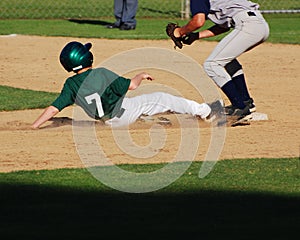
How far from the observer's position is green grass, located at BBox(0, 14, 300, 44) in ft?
65.1

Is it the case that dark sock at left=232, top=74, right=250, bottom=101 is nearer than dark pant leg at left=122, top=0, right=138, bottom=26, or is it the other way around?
dark sock at left=232, top=74, right=250, bottom=101

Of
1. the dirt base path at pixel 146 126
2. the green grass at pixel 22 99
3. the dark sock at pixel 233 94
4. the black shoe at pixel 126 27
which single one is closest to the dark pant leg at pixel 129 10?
the black shoe at pixel 126 27

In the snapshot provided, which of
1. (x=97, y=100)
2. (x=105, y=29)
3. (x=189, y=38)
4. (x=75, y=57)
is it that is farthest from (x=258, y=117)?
(x=105, y=29)

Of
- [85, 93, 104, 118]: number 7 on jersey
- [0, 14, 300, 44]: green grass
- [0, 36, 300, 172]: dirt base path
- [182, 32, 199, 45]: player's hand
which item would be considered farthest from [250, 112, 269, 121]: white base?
[0, 14, 300, 44]: green grass

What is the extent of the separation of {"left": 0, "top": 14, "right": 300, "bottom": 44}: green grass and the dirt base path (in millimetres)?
2666

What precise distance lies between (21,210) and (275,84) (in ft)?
23.5

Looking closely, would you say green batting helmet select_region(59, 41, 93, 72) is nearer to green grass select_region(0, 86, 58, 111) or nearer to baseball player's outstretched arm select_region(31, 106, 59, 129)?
baseball player's outstretched arm select_region(31, 106, 59, 129)

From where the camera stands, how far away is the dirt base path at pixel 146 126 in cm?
912

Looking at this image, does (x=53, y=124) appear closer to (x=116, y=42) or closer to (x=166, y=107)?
(x=166, y=107)

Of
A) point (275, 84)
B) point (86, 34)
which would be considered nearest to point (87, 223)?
point (275, 84)

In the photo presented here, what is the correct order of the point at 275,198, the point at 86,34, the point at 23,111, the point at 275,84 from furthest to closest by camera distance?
the point at 86,34, the point at 275,84, the point at 23,111, the point at 275,198

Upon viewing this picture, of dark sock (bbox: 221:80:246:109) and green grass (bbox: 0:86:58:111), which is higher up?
dark sock (bbox: 221:80:246:109)

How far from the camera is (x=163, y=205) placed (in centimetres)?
726

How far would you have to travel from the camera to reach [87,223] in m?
6.67
